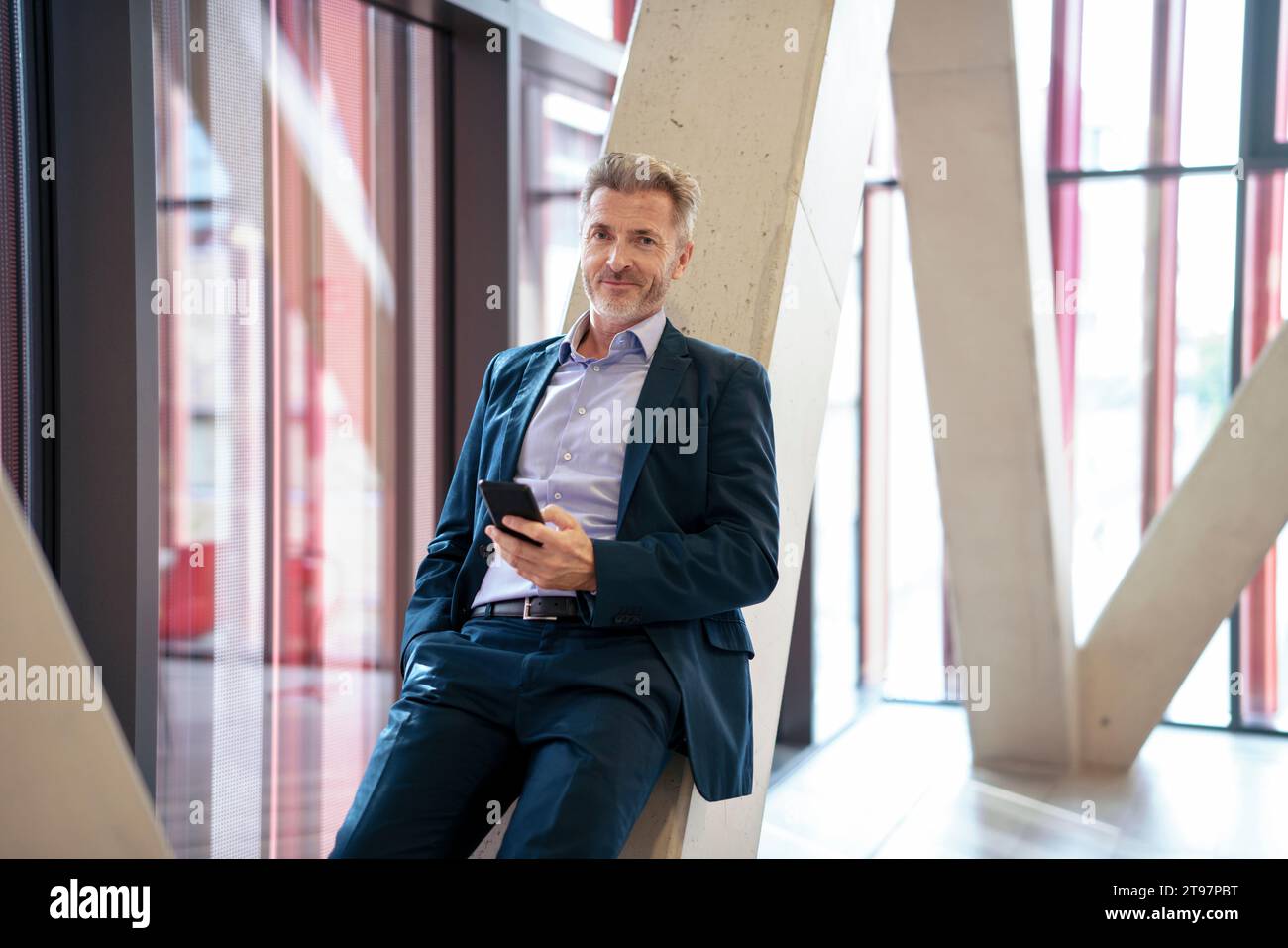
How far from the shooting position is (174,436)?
2.96 meters

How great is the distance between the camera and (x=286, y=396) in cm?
333

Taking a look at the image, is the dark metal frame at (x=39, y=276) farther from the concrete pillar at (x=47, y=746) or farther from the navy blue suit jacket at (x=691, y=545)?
the concrete pillar at (x=47, y=746)

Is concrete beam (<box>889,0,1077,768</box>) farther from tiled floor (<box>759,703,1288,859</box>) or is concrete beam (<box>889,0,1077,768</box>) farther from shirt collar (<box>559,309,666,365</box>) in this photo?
shirt collar (<box>559,309,666,365</box>)

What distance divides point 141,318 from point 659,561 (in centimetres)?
133

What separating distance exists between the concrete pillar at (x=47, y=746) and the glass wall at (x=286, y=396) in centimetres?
121

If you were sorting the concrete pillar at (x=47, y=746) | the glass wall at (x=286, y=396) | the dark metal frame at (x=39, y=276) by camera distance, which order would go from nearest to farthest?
1. the concrete pillar at (x=47, y=746)
2. the dark metal frame at (x=39, y=276)
3. the glass wall at (x=286, y=396)

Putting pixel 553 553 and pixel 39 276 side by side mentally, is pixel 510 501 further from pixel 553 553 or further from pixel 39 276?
pixel 39 276

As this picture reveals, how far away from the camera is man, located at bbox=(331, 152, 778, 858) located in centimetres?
206

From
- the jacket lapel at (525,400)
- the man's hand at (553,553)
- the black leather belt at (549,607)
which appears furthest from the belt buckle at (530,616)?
the jacket lapel at (525,400)

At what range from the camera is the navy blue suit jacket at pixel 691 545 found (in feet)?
6.93

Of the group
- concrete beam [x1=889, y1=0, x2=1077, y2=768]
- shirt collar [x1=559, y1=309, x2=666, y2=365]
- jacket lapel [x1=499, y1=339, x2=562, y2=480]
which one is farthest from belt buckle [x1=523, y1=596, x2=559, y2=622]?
concrete beam [x1=889, y1=0, x2=1077, y2=768]
